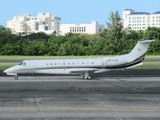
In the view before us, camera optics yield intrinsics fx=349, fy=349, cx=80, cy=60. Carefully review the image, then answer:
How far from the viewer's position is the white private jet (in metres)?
35.6

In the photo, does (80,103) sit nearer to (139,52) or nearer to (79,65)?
(79,65)

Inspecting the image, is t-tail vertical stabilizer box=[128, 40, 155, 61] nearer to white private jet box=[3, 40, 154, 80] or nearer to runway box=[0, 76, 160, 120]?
white private jet box=[3, 40, 154, 80]

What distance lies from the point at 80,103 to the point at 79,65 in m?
16.2

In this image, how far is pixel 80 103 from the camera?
65.9 feet

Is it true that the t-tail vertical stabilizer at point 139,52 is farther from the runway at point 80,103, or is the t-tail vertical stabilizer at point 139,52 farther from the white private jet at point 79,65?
the runway at point 80,103

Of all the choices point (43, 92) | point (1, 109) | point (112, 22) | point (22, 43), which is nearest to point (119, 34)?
point (112, 22)

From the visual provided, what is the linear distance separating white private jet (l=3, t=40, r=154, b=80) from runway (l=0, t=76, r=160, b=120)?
7.97 meters

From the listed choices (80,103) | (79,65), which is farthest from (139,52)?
(80,103)

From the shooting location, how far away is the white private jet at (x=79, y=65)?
35562mm

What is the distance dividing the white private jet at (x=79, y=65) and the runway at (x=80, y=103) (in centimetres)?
797

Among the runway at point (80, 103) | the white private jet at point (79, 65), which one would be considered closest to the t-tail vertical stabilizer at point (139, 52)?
the white private jet at point (79, 65)

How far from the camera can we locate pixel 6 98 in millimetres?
22219

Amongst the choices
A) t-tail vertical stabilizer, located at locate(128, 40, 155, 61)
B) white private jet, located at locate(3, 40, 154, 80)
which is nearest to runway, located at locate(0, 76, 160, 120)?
white private jet, located at locate(3, 40, 154, 80)

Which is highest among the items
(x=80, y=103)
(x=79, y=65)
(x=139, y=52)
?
(x=139, y=52)
